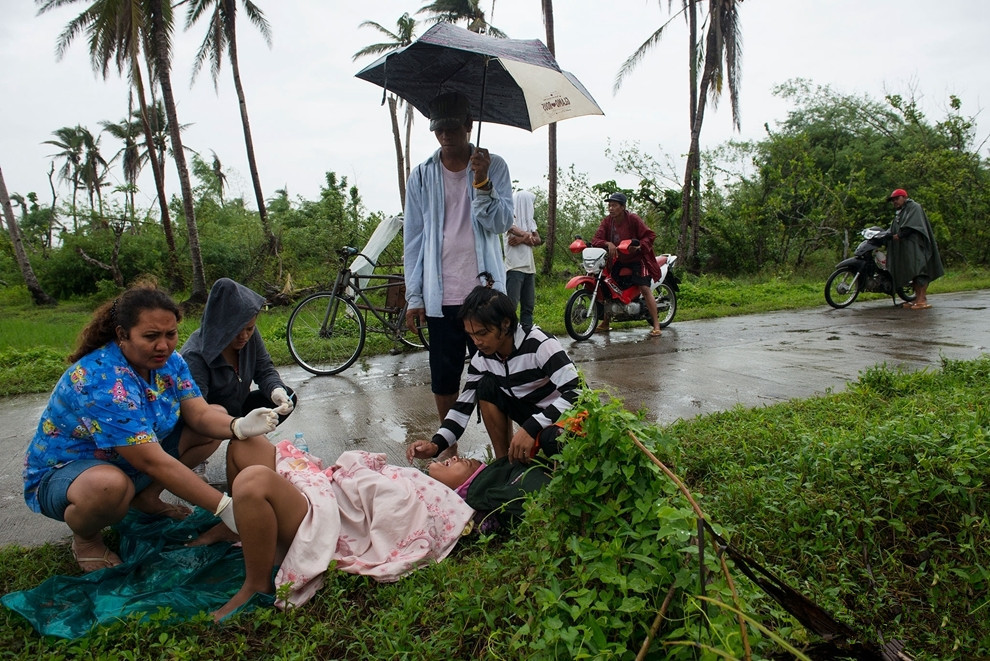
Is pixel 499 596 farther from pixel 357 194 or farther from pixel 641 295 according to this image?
pixel 357 194

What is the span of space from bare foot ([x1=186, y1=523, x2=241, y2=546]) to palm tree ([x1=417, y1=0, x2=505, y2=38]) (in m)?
20.7

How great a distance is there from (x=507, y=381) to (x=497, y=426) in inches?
10.4

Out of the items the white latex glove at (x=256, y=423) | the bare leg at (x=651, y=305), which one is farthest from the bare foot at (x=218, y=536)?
the bare leg at (x=651, y=305)

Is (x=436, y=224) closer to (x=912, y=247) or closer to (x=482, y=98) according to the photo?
(x=482, y=98)

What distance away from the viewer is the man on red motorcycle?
7.64 meters

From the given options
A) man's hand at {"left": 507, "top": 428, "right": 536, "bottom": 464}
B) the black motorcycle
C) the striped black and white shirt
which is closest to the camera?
man's hand at {"left": 507, "top": 428, "right": 536, "bottom": 464}

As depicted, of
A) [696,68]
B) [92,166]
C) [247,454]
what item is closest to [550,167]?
[696,68]

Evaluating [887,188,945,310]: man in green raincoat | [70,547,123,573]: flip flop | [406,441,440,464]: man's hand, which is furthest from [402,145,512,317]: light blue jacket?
[887,188,945,310]: man in green raincoat

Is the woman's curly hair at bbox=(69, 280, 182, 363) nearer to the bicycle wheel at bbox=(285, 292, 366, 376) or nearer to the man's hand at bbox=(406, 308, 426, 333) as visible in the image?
the man's hand at bbox=(406, 308, 426, 333)

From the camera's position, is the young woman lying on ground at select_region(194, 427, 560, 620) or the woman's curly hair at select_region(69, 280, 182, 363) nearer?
the young woman lying on ground at select_region(194, 427, 560, 620)

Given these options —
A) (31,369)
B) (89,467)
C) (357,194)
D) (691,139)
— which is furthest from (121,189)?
(89,467)

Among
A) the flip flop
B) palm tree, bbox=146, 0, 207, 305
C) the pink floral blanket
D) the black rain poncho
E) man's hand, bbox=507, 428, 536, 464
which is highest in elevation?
palm tree, bbox=146, 0, 207, 305

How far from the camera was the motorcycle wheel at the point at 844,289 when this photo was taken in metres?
9.93

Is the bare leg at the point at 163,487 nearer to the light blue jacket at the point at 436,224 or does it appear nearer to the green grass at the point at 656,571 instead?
the green grass at the point at 656,571
